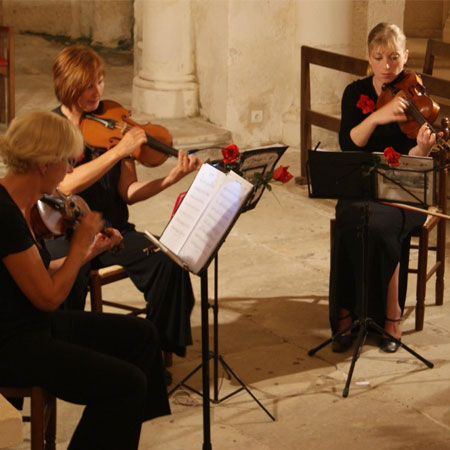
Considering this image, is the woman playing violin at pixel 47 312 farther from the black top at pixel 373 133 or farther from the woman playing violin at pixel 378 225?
the black top at pixel 373 133

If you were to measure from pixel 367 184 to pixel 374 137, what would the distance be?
1.68 ft

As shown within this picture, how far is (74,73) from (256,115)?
3799mm

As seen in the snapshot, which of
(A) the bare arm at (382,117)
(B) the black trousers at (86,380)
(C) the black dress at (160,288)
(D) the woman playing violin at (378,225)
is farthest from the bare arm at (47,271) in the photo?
(A) the bare arm at (382,117)

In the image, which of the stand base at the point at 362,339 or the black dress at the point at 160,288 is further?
the stand base at the point at 362,339

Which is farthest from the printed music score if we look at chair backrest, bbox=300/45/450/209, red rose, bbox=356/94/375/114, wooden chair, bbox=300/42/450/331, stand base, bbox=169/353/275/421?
chair backrest, bbox=300/45/450/209

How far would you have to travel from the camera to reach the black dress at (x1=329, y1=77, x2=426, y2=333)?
413 cm

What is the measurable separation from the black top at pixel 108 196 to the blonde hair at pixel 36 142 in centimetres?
106

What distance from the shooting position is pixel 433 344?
4301mm

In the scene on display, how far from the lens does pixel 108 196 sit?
4062 mm

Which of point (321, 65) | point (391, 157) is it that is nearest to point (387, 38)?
point (391, 157)

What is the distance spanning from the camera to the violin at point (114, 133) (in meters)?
3.97

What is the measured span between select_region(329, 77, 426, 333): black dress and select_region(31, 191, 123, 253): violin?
4.07 feet

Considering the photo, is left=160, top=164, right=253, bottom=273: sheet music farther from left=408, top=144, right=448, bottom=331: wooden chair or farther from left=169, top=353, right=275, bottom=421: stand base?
left=408, top=144, right=448, bottom=331: wooden chair

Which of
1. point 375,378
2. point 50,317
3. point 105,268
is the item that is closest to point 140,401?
point 50,317
